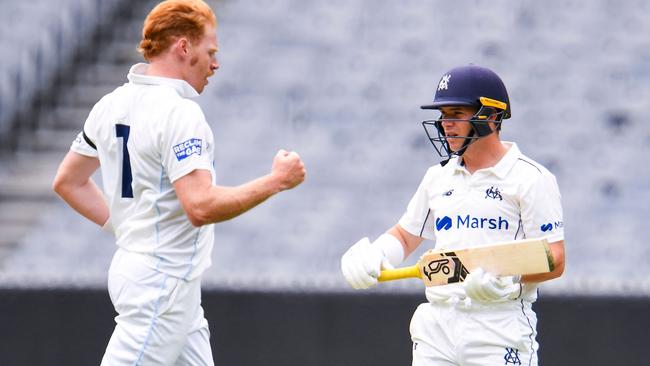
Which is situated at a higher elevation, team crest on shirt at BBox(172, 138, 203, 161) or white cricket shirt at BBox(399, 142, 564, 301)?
team crest on shirt at BBox(172, 138, 203, 161)

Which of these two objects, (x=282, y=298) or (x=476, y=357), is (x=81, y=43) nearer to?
(x=282, y=298)

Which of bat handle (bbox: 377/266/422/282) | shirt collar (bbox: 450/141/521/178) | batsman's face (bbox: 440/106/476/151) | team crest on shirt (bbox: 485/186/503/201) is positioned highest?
batsman's face (bbox: 440/106/476/151)

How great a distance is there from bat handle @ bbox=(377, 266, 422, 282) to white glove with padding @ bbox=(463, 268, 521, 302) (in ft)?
0.70

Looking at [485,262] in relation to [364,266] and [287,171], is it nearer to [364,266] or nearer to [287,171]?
[364,266]

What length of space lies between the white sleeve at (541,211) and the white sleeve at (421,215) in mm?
426

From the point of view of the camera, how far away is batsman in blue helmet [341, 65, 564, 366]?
12.6ft

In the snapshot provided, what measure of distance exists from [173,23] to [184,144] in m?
0.41

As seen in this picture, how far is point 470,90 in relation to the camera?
397 cm

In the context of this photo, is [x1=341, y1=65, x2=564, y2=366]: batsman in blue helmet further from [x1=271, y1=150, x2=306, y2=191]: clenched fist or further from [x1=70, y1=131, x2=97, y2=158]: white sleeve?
[x1=70, y1=131, x2=97, y2=158]: white sleeve

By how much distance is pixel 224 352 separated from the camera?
5969mm

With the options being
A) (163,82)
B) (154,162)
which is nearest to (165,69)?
(163,82)

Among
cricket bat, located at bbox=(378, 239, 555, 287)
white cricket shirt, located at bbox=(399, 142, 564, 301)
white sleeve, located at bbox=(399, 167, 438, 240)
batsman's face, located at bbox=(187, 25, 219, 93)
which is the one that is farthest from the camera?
white sleeve, located at bbox=(399, 167, 438, 240)

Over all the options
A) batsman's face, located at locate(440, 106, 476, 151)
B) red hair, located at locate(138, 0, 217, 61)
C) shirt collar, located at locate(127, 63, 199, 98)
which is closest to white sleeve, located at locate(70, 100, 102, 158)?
shirt collar, located at locate(127, 63, 199, 98)

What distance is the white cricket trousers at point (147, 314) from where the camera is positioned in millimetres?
3619
